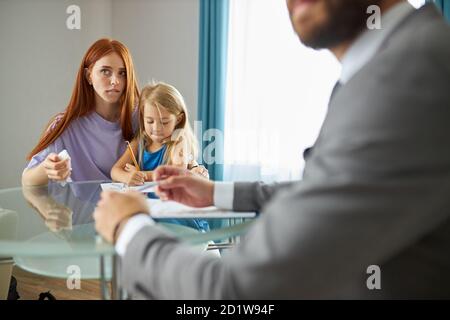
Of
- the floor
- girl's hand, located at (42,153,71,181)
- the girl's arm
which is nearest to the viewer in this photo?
girl's hand, located at (42,153,71,181)

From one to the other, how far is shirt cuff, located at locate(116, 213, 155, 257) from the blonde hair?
1.19 m

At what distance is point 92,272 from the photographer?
Result: 3.95ft

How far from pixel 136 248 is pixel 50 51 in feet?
9.27

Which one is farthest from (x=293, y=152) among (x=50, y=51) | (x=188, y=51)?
(x=50, y=51)

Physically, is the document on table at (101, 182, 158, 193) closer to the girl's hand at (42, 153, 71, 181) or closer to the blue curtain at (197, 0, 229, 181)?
the girl's hand at (42, 153, 71, 181)

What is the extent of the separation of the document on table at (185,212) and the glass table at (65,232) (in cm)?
2

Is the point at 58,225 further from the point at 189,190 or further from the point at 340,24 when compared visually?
the point at 340,24

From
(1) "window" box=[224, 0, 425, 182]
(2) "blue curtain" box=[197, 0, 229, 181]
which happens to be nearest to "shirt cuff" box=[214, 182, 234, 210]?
(1) "window" box=[224, 0, 425, 182]

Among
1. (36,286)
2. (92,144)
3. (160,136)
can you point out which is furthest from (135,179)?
(36,286)

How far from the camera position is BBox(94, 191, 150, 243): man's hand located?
29.9 inches

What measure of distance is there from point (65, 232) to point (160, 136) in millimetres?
991

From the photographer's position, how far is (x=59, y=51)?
10.6 feet

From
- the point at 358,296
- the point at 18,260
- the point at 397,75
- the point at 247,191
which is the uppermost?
the point at 397,75

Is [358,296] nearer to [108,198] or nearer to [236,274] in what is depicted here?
[236,274]
